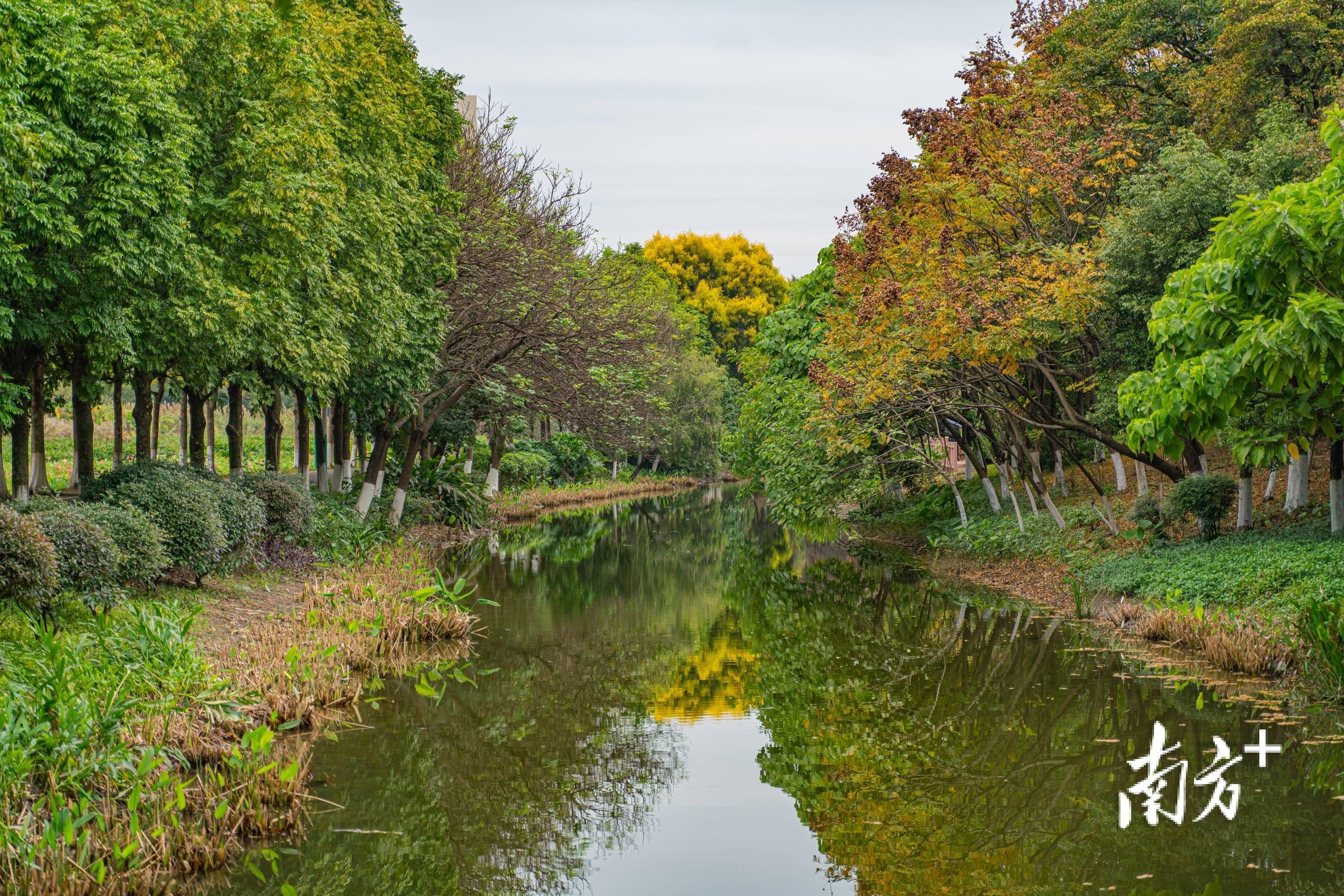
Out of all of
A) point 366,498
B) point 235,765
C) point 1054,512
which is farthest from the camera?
point 366,498

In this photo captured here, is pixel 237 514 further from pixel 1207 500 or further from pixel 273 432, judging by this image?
pixel 1207 500

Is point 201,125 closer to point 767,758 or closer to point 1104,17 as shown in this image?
point 767,758

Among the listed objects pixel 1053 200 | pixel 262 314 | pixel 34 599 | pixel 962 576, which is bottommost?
pixel 962 576

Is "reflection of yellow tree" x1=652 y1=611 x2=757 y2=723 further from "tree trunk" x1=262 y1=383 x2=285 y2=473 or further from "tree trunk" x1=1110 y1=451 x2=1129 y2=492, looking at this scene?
"tree trunk" x1=262 y1=383 x2=285 y2=473

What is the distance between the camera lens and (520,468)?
4322cm

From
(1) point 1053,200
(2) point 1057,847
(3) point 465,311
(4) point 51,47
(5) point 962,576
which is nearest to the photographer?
(2) point 1057,847

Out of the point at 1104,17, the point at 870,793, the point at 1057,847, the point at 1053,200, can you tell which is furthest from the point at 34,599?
the point at 1104,17

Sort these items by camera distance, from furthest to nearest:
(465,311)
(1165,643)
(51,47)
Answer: (465,311)
(1165,643)
(51,47)

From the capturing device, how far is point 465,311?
80.3ft

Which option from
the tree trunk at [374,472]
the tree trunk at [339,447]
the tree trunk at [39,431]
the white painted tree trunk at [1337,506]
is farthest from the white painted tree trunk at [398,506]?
the white painted tree trunk at [1337,506]

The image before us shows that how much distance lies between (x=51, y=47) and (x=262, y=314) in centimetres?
416

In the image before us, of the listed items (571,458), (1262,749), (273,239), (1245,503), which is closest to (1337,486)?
(1245,503)

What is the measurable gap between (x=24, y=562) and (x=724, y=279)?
6678 centimetres

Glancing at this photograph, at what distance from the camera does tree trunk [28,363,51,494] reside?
18125 millimetres
